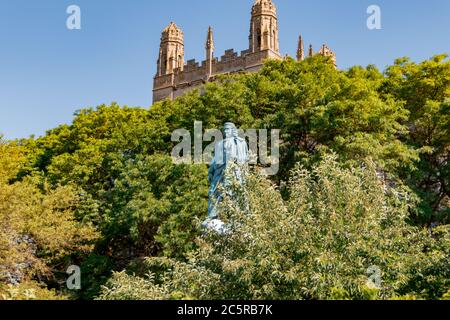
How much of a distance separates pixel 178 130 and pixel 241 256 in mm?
13983

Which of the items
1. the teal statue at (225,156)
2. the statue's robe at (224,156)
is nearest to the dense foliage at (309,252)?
the teal statue at (225,156)

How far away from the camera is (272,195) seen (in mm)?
10797

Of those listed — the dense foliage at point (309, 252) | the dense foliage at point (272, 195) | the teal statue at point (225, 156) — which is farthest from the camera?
the teal statue at point (225, 156)

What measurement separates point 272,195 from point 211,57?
4534cm

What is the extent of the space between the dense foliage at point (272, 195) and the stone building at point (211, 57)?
21.9 metres

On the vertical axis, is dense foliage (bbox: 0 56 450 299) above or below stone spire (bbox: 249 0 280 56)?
below

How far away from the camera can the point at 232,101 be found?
76.4 ft

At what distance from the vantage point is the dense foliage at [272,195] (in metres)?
10.1

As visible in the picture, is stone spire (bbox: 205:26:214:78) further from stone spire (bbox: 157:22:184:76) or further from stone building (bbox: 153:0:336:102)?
stone spire (bbox: 157:22:184:76)

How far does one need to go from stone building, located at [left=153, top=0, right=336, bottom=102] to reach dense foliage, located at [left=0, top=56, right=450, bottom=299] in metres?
21.9

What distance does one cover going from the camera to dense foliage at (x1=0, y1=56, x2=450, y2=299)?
396 inches

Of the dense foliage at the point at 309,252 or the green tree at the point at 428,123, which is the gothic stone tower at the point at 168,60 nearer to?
the green tree at the point at 428,123

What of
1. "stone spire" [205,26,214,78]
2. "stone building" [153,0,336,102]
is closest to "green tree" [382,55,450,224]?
"stone building" [153,0,336,102]

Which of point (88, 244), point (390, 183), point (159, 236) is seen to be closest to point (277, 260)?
point (159, 236)
